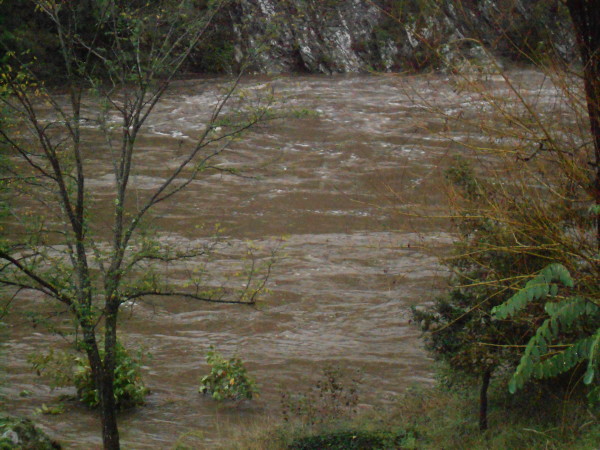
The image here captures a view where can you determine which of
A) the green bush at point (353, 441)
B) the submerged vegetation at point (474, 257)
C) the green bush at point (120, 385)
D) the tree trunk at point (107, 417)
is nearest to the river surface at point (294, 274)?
the green bush at point (120, 385)

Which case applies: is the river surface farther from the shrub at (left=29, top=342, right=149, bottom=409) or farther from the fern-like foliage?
the fern-like foliage

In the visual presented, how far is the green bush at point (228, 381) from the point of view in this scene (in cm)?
905

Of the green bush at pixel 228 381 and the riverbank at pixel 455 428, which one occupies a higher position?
the riverbank at pixel 455 428

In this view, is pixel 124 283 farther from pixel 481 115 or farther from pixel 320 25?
pixel 320 25

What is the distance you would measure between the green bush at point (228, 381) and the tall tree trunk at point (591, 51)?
4821mm

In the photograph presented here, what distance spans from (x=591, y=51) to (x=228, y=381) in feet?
18.1

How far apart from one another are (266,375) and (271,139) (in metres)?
12.4

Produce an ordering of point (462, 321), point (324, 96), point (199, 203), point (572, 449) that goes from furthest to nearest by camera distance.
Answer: point (324, 96)
point (199, 203)
point (462, 321)
point (572, 449)

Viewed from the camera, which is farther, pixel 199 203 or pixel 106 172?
pixel 106 172

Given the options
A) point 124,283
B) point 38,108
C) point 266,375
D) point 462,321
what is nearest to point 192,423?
point 266,375

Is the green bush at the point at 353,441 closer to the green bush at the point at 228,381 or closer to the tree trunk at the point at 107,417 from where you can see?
the tree trunk at the point at 107,417

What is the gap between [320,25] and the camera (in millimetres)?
31219

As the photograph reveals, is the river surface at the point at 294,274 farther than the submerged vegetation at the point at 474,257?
Yes

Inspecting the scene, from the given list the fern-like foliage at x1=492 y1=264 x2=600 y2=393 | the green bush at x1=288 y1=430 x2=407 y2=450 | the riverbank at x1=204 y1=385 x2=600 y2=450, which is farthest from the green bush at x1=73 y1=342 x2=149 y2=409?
the fern-like foliage at x1=492 y1=264 x2=600 y2=393
